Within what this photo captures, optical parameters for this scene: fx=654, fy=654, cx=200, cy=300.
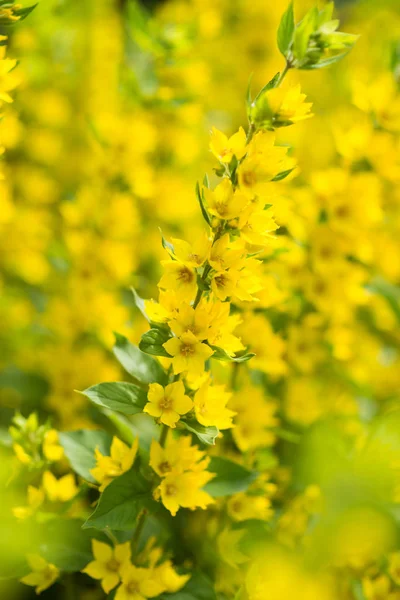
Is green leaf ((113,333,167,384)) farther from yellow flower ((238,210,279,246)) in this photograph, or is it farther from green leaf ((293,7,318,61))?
green leaf ((293,7,318,61))

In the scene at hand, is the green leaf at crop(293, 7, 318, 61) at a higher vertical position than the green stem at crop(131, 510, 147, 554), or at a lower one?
higher

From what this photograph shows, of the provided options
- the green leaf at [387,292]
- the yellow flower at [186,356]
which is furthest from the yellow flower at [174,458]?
the green leaf at [387,292]

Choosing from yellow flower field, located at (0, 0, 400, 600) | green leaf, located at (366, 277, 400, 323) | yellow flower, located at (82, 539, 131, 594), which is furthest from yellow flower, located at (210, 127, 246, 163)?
green leaf, located at (366, 277, 400, 323)

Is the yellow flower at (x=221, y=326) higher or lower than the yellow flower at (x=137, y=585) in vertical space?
higher

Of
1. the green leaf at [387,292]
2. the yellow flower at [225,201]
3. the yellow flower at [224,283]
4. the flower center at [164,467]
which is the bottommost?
the green leaf at [387,292]

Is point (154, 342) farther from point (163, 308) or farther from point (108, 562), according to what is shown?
point (108, 562)

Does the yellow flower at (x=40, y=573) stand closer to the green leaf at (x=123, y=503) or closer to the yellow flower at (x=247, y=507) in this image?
the green leaf at (x=123, y=503)
